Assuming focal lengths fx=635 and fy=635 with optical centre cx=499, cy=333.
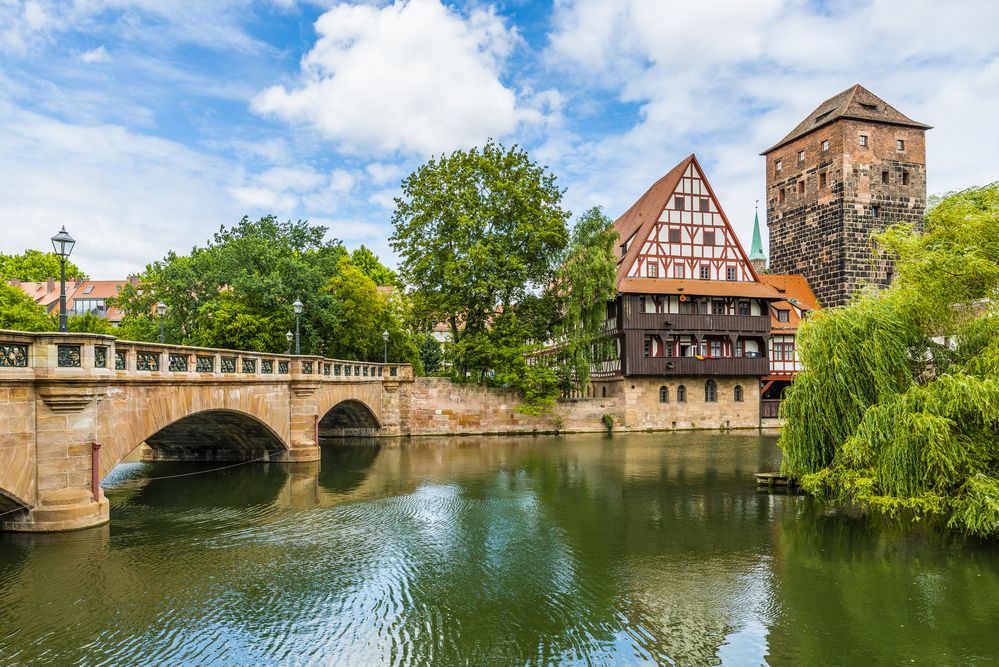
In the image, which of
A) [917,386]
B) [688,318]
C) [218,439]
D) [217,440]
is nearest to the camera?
[917,386]

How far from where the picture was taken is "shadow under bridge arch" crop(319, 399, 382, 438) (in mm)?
31781

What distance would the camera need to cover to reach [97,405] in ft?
39.3

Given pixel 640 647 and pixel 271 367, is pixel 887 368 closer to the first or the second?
pixel 640 647

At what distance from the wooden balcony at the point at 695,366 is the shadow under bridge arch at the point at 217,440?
20.7 meters

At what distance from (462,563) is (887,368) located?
931 centimetres

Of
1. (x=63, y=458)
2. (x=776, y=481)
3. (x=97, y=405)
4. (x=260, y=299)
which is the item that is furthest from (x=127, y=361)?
(x=260, y=299)

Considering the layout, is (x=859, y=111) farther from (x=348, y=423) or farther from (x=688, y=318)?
(x=348, y=423)

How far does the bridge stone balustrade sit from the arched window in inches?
971

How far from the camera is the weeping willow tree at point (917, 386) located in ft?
35.9

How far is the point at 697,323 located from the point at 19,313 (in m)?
35.9

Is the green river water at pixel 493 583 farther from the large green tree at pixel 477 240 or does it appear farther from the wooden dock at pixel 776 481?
the large green tree at pixel 477 240

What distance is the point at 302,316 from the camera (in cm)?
3169

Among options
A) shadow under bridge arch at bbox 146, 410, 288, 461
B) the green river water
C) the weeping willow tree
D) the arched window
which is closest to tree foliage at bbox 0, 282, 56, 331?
shadow under bridge arch at bbox 146, 410, 288, 461

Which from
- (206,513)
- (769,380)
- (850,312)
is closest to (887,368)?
(850,312)
